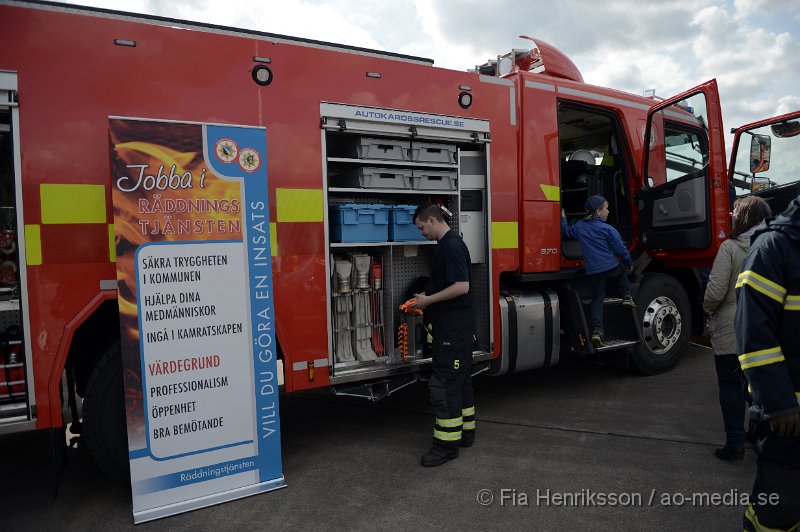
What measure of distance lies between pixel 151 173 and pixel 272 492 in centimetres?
203

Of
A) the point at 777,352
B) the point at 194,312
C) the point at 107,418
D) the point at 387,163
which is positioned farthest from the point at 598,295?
the point at 107,418

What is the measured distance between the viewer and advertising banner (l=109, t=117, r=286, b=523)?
3131mm

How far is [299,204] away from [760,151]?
4.62 metres

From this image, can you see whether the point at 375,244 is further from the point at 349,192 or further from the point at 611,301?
the point at 611,301

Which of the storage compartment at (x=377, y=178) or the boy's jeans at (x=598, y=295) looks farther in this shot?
the boy's jeans at (x=598, y=295)

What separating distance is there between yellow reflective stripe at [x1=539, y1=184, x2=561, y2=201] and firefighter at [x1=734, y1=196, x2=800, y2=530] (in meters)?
2.70

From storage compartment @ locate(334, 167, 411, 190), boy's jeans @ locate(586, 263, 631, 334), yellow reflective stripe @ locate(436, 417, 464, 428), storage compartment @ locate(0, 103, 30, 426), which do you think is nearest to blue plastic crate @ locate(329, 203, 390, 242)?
storage compartment @ locate(334, 167, 411, 190)

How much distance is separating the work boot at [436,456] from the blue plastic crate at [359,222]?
1.54 m

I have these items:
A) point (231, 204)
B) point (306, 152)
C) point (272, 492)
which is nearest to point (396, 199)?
point (306, 152)

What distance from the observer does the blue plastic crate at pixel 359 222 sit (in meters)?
4.01

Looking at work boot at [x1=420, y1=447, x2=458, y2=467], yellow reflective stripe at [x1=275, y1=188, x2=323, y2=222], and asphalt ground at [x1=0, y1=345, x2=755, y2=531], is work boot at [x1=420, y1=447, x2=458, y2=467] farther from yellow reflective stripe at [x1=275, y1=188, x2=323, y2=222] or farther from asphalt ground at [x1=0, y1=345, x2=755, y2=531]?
yellow reflective stripe at [x1=275, y1=188, x2=323, y2=222]

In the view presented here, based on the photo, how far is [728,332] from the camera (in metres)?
3.64

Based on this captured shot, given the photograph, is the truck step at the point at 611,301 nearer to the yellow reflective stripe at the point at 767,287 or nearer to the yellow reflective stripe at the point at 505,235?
the yellow reflective stripe at the point at 505,235

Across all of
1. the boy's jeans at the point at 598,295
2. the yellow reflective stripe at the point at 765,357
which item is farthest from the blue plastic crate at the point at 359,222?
the yellow reflective stripe at the point at 765,357
